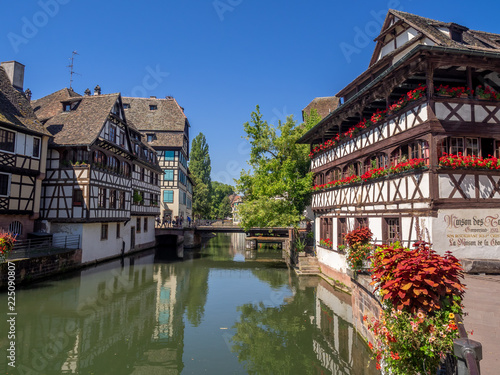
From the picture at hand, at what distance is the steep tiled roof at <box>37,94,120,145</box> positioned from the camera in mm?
25203

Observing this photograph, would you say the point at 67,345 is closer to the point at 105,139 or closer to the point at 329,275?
the point at 329,275

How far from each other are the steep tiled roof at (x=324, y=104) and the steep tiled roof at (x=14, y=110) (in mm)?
27321

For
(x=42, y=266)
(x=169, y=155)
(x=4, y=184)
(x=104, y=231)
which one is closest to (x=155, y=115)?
(x=169, y=155)

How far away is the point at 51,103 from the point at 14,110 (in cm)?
889

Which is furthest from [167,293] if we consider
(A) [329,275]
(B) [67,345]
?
(A) [329,275]

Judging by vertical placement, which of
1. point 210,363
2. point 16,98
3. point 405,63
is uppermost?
point 16,98

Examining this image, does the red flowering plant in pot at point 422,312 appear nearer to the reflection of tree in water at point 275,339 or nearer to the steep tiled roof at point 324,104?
the reflection of tree in water at point 275,339

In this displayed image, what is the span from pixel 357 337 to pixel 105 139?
22.2 meters

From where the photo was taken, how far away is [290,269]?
88.6 ft

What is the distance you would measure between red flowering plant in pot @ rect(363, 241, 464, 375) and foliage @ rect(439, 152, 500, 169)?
7549mm

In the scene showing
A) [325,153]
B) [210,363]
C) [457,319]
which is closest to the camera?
[457,319]

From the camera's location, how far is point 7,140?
20.4m

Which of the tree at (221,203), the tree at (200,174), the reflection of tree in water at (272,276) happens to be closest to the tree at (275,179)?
the reflection of tree in water at (272,276)
